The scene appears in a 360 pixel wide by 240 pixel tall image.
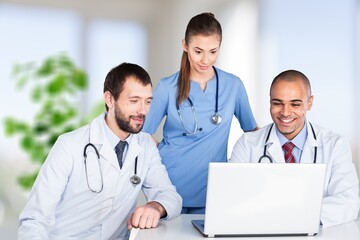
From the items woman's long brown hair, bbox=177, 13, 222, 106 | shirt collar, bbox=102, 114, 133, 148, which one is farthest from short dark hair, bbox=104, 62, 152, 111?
woman's long brown hair, bbox=177, 13, 222, 106

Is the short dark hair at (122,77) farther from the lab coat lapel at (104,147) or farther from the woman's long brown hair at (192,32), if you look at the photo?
the woman's long brown hair at (192,32)

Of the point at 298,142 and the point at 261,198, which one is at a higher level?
the point at 298,142

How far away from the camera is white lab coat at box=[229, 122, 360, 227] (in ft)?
5.69

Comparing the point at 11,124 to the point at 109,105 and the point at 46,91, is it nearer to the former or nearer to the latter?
the point at 46,91

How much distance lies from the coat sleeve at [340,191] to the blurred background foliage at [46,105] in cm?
278

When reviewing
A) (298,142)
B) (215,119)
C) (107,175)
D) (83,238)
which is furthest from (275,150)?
(83,238)

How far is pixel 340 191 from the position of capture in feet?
6.12

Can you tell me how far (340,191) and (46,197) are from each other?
3.38ft

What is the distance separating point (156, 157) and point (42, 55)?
2.86 meters

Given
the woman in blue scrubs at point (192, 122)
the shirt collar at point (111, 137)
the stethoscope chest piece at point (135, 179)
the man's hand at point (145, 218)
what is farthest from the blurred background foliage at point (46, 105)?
the man's hand at point (145, 218)

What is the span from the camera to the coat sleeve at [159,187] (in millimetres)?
1831

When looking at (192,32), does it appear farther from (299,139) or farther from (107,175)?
(107,175)

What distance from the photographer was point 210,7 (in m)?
4.46

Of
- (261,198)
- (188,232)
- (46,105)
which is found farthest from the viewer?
(46,105)
